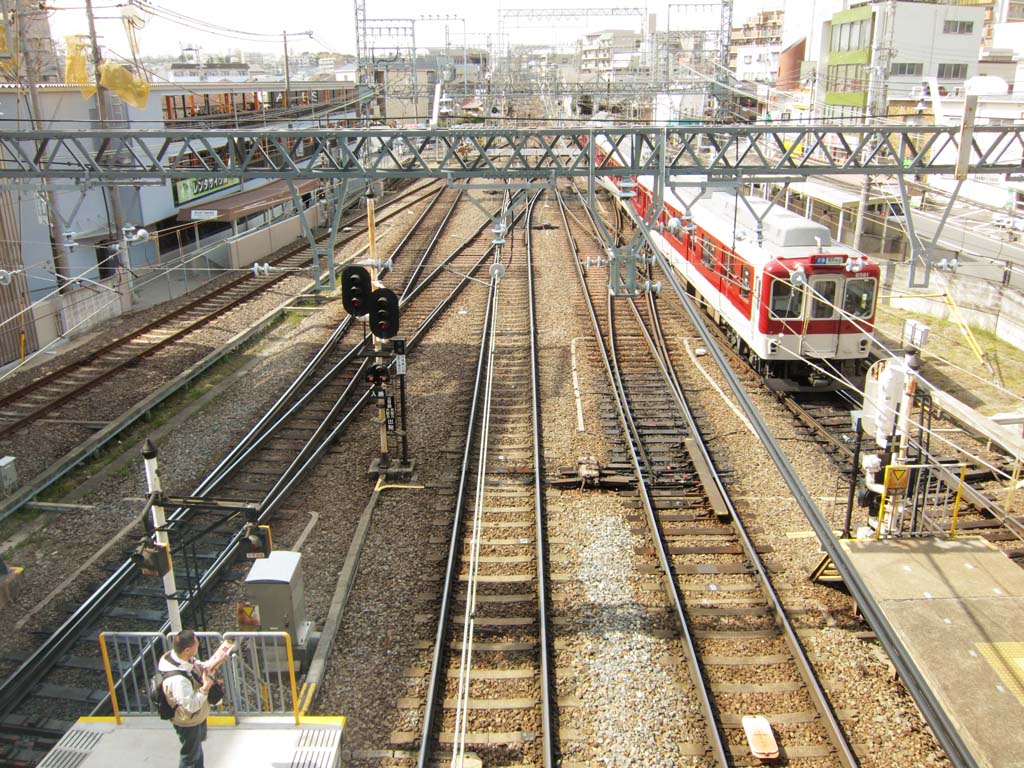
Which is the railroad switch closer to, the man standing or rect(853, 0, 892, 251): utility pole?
the man standing

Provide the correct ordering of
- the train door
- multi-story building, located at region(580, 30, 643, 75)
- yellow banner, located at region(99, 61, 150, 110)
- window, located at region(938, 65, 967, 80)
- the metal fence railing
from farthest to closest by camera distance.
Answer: multi-story building, located at region(580, 30, 643, 75), window, located at region(938, 65, 967, 80), yellow banner, located at region(99, 61, 150, 110), the train door, the metal fence railing

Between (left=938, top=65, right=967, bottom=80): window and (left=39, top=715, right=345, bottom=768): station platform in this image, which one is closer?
(left=39, top=715, right=345, bottom=768): station platform

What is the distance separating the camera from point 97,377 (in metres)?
14.1

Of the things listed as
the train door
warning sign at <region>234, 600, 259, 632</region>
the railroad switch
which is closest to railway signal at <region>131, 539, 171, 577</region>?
warning sign at <region>234, 600, 259, 632</region>

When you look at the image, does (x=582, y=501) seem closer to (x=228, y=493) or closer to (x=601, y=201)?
(x=228, y=493)

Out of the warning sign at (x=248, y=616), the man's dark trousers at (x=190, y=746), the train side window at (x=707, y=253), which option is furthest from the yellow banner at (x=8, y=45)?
the man's dark trousers at (x=190, y=746)

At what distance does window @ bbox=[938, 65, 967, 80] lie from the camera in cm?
3766

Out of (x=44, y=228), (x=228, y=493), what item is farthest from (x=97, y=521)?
(x=44, y=228)

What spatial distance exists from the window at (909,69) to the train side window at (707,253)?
85.8 feet

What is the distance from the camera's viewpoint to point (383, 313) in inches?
416

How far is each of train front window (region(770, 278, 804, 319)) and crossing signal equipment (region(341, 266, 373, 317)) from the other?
248 inches

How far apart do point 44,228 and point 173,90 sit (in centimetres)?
740

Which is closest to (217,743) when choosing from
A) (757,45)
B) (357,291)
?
(357,291)

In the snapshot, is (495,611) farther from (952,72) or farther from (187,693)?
(952,72)
